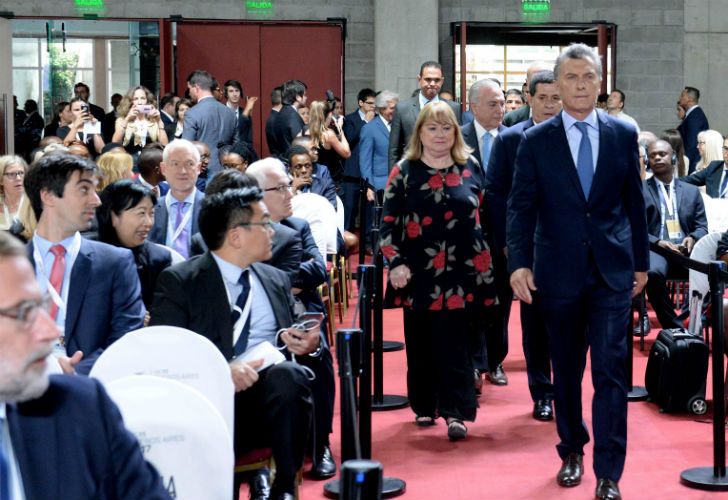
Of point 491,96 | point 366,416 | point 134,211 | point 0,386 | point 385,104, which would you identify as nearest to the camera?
point 0,386

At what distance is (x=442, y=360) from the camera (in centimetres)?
572

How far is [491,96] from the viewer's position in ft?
22.0

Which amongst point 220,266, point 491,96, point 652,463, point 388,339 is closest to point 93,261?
point 220,266

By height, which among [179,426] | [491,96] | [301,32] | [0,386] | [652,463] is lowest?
[652,463]

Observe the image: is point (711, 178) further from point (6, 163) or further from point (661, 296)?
point (6, 163)

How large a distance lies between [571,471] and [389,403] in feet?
5.39

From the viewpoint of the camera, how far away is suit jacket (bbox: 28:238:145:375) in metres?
4.12

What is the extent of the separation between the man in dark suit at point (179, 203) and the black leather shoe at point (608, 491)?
2423 mm

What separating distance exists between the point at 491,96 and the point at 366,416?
9.07 ft

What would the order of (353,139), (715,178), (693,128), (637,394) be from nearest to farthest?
(637,394), (715,178), (353,139), (693,128)

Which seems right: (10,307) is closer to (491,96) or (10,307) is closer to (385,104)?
(491,96)

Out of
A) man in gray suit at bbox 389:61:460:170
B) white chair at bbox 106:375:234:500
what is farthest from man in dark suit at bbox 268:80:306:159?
white chair at bbox 106:375:234:500

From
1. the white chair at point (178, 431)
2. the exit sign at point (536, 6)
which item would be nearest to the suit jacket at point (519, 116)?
the white chair at point (178, 431)

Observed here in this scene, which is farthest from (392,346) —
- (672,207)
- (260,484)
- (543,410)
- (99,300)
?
(99,300)
